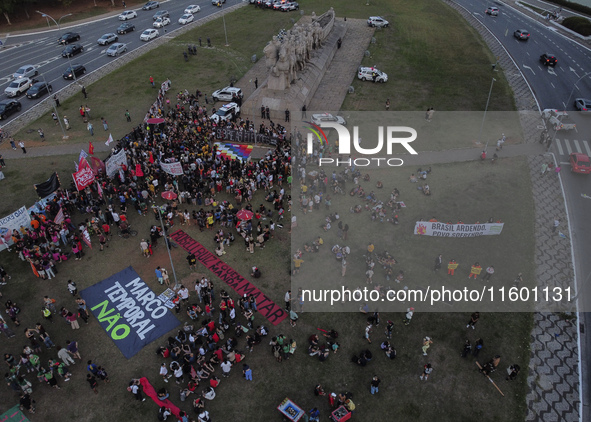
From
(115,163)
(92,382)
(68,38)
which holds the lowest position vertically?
(92,382)

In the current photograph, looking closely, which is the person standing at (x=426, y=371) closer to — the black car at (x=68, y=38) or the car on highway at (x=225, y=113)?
the car on highway at (x=225, y=113)

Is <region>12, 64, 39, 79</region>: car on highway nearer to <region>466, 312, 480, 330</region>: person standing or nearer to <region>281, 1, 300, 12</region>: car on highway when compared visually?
<region>281, 1, 300, 12</region>: car on highway

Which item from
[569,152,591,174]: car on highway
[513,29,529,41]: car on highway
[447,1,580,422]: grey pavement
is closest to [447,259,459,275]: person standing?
[447,1,580,422]: grey pavement

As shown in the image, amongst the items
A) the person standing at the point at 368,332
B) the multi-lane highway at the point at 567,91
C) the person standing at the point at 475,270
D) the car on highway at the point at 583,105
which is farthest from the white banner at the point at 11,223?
the car on highway at the point at 583,105

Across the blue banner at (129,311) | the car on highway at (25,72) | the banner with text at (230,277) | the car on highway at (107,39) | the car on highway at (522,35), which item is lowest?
the blue banner at (129,311)

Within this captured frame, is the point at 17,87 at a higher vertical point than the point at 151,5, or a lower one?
lower

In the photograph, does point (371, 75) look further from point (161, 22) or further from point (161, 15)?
point (161, 15)

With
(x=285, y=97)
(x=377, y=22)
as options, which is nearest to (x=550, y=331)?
(x=285, y=97)
